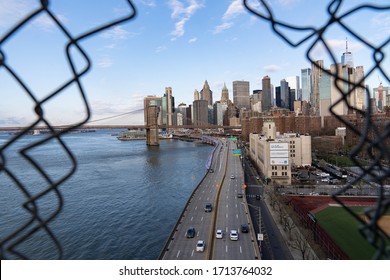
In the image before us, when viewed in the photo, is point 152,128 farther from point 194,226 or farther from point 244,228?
point 244,228

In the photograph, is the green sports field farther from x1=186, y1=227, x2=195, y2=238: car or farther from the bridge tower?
the bridge tower

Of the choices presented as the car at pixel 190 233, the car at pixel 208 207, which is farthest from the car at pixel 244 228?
the car at pixel 208 207

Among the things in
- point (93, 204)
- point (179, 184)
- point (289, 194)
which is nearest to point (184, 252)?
point (93, 204)

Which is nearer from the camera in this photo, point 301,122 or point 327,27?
point 327,27

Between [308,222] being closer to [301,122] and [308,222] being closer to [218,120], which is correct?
[301,122]

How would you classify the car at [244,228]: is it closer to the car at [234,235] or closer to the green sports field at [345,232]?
the car at [234,235]

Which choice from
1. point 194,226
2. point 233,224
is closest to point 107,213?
point 194,226
